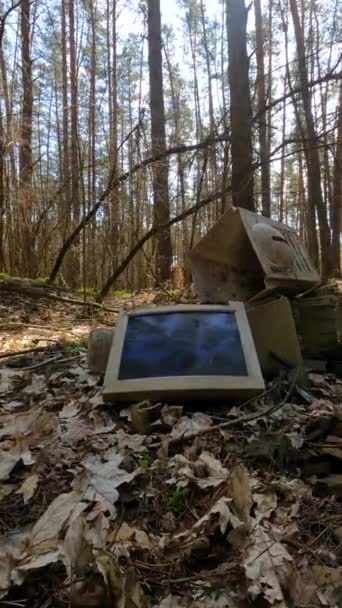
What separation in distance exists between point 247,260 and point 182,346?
1.43m

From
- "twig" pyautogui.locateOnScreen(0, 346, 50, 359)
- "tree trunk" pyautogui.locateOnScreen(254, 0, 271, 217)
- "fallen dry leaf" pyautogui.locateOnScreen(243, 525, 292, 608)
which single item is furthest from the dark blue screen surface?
"tree trunk" pyautogui.locateOnScreen(254, 0, 271, 217)

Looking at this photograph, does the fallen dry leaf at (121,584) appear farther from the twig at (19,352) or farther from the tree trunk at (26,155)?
the tree trunk at (26,155)

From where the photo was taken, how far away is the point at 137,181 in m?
5.89

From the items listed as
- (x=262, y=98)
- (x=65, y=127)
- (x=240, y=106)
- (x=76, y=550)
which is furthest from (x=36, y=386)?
(x=65, y=127)

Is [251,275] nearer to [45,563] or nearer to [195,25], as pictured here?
[45,563]

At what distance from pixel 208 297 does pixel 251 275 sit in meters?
0.35

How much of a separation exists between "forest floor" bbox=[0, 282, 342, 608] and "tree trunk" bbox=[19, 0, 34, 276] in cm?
515

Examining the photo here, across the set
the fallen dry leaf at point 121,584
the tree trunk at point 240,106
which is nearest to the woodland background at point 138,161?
the tree trunk at point 240,106

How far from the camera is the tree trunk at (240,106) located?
432 centimetres

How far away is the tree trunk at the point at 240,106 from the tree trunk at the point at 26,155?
338cm

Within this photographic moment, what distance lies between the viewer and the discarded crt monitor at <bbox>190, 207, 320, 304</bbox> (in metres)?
2.90

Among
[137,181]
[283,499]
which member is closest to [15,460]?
[283,499]

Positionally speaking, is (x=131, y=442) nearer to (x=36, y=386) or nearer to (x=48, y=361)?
(x=36, y=386)

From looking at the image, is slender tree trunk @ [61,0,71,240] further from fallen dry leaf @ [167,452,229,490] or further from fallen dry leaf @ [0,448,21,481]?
fallen dry leaf @ [167,452,229,490]
